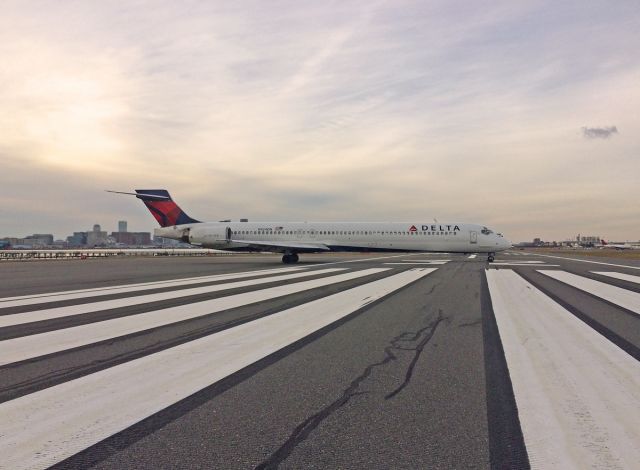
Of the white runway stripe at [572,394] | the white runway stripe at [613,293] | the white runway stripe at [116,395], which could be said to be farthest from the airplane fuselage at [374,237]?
the white runway stripe at [116,395]

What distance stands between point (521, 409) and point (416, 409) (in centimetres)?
86

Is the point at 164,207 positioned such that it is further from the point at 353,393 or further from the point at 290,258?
the point at 353,393

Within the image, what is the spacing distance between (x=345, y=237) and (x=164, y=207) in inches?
631

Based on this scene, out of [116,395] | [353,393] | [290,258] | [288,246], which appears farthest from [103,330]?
[290,258]

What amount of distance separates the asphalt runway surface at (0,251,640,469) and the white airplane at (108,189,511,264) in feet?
73.7

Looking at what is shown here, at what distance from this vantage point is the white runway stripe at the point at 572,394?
290 centimetres

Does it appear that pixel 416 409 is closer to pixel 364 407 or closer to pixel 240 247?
pixel 364 407

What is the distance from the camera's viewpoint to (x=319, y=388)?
4160 mm

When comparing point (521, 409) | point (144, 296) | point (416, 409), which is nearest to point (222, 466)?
point (416, 409)

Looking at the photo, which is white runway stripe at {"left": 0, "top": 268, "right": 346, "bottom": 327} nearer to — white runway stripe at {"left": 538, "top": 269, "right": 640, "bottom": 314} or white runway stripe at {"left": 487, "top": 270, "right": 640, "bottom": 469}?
white runway stripe at {"left": 487, "top": 270, "right": 640, "bottom": 469}

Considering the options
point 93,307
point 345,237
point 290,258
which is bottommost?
point 93,307

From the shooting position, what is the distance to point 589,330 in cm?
680

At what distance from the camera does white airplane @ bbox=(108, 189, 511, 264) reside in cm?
3077

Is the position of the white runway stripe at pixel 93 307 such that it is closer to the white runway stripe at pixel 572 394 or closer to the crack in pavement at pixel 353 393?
the crack in pavement at pixel 353 393
